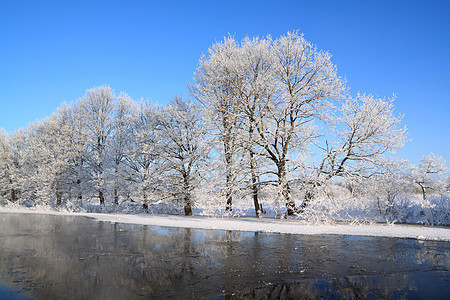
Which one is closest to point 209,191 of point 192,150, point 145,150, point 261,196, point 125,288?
point 261,196

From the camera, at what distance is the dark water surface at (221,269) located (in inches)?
183

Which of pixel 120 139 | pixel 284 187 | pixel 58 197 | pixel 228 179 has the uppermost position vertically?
pixel 120 139

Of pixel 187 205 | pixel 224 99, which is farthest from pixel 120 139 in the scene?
pixel 224 99

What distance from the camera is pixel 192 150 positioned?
22.8 meters

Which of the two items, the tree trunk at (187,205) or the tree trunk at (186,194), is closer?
the tree trunk at (186,194)

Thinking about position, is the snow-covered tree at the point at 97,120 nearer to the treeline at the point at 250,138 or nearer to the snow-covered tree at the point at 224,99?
the treeline at the point at 250,138

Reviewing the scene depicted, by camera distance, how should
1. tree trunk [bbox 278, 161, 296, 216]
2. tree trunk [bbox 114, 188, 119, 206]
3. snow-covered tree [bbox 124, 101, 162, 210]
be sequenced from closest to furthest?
tree trunk [bbox 278, 161, 296, 216] < snow-covered tree [bbox 124, 101, 162, 210] < tree trunk [bbox 114, 188, 119, 206]

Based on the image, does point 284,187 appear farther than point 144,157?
No

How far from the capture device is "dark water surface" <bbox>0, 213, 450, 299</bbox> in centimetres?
464

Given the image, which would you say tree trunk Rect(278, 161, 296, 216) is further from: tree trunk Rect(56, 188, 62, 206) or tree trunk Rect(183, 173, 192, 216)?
tree trunk Rect(56, 188, 62, 206)

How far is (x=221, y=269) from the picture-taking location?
6020 mm

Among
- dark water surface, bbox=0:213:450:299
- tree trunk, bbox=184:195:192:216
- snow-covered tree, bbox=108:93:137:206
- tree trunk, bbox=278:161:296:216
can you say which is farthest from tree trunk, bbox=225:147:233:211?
snow-covered tree, bbox=108:93:137:206

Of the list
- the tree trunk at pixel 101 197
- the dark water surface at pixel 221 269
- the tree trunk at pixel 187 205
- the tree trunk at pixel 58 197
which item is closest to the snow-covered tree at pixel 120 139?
the tree trunk at pixel 101 197

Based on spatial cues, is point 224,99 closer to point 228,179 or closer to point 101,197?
point 228,179
